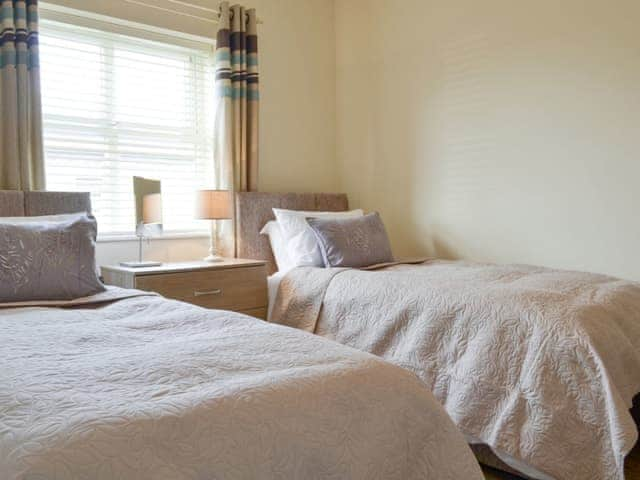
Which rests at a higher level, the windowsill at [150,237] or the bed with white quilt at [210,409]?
the windowsill at [150,237]

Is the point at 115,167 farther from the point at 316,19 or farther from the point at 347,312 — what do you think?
the point at 316,19

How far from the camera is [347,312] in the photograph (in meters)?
2.70

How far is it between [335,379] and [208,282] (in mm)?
1913

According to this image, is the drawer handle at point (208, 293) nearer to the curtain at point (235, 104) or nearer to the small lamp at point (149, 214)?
the small lamp at point (149, 214)

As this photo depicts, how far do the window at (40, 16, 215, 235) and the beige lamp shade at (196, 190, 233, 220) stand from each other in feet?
1.02

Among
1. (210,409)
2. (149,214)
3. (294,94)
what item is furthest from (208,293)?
(210,409)

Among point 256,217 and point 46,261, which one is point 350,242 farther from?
point 46,261

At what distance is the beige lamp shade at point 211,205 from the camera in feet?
10.8

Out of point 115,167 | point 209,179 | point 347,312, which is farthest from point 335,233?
point 115,167

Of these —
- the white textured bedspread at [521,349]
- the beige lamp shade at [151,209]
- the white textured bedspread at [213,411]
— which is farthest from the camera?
the beige lamp shade at [151,209]

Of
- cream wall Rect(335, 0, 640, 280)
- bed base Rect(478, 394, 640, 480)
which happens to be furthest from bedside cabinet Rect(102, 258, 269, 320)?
bed base Rect(478, 394, 640, 480)

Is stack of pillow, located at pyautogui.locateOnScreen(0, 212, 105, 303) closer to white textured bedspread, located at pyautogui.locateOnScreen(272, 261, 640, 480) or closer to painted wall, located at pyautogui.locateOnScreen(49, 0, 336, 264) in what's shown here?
white textured bedspread, located at pyautogui.locateOnScreen(272, 261, 640, 480)

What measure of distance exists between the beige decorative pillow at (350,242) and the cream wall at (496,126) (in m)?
0.74

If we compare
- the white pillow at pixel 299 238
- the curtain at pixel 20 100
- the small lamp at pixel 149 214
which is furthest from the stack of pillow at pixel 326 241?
the curtain at pixel 20 100
